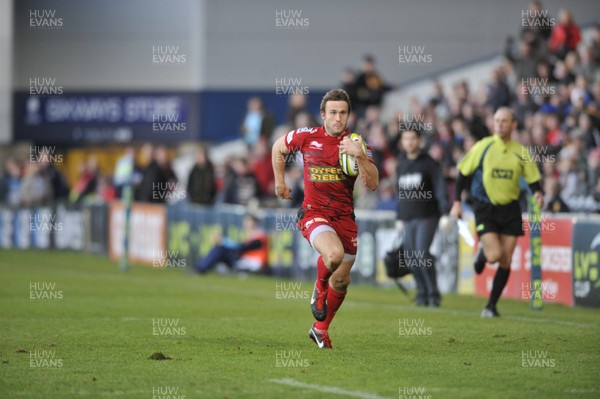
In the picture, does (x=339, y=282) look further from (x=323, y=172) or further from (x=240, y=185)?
(x=240, y=185)

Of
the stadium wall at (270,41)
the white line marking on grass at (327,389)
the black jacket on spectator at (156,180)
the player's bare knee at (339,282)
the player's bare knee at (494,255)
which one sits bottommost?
the white line marking on grass at (327,389)

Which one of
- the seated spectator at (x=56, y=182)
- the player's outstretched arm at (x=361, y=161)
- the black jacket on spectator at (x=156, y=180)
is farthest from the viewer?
the seated spectator at (x=56, y=182)

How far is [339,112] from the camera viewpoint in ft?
37.3

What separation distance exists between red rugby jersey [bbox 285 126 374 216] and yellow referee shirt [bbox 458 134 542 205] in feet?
11.8

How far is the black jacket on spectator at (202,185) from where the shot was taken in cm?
2631

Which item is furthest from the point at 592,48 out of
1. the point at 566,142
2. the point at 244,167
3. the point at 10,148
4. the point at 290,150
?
the point at 10,148

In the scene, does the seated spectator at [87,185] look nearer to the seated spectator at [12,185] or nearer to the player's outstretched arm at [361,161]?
the seated spectator at [12,185]

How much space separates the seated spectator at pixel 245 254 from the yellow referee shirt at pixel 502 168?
9288 mm

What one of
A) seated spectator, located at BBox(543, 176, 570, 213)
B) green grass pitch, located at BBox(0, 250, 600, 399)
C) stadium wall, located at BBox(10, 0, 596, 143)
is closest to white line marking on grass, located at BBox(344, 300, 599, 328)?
green grass pitch, located at BBox(0, 250, 600, 399)

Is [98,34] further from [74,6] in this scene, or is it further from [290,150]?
[290,150]

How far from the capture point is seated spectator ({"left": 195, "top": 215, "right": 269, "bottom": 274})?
23891 millimetres

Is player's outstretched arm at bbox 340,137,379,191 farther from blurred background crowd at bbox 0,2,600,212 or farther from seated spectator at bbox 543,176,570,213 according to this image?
seated spectator at bbox 543,176,570,213

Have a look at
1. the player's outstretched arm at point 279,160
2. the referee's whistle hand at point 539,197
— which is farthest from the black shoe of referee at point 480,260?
the player's outstretched arm at point 279,160

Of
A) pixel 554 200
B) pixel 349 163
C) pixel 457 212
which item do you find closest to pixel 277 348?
pixel 349 163
